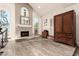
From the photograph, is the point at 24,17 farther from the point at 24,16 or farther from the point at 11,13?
the point at 11,13

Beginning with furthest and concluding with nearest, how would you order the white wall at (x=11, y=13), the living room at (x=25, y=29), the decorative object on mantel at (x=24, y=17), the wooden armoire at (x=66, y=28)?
the wooden armoire at (x=66, y=28), the decorative object on mantel at (x=24, y=17), the living room at (x=25, y=29), the white wall at (x=11, y=13)

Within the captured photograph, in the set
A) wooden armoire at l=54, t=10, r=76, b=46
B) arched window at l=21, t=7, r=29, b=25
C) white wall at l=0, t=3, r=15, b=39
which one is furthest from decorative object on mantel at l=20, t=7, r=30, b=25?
wooden armoire at l=54, t=10, r=76, b=46

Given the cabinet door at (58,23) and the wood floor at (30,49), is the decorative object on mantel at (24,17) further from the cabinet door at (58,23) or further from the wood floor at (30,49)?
the cabinet door at (58,23)

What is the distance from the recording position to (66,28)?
413cm

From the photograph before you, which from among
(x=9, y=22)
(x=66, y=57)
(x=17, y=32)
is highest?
(x=9, y=22)

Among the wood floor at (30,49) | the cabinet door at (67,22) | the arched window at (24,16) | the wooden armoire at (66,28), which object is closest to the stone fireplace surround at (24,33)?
the wood floor at (30,49)

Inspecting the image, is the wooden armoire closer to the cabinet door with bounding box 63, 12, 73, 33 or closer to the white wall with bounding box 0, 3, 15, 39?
the cabinet door with bounding box 63, 12, 73, 33

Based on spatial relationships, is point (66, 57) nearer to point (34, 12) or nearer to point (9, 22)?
point (34, 12)

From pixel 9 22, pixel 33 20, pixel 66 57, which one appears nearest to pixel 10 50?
pixel 9 22

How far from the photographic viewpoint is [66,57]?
105 inches

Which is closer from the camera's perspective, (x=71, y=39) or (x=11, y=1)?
(x=11, y=1)

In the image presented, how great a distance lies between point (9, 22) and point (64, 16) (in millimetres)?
2405

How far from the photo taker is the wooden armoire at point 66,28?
12.5 feet

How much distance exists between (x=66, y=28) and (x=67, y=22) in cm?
25
